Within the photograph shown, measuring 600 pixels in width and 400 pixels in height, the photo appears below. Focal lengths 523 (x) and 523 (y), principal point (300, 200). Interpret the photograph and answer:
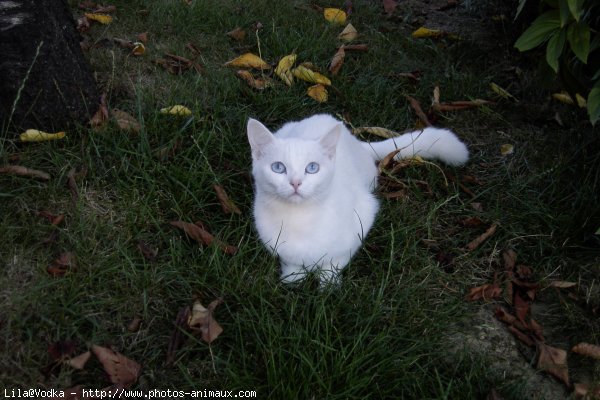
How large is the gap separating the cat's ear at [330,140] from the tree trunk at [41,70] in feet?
4.28

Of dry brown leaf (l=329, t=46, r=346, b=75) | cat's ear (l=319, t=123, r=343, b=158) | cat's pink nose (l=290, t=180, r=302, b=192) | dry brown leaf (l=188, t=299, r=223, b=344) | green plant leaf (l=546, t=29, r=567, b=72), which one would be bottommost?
dry brown leaf (l=188, t=299, r=223, b=344)

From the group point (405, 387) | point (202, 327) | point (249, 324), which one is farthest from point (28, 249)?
point (405, 387)

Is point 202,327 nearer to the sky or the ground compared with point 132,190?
nearer to the ground

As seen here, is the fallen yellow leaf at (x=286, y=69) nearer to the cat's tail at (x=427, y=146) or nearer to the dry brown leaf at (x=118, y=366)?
the cat's tail at (x=427, y=146)

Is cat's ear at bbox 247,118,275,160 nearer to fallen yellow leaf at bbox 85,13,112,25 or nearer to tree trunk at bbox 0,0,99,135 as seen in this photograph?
tree trunk at bbox 0,0,99,135

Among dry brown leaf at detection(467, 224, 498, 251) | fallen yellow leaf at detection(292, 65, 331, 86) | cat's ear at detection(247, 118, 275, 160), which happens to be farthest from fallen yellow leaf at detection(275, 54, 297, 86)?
dry brown leaf at detection(467, 224, 498, 251)

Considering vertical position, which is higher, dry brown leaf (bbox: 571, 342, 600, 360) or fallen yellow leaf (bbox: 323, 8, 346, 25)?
fallen yellow leaf (bbox: 323, 8, 346, 25)

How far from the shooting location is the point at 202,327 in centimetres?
199

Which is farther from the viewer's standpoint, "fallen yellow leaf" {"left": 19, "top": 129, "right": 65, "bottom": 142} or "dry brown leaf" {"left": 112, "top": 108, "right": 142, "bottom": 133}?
"dry brown leaf" {"left": 112, "top": 108, "right": 142, "bottom": 133}

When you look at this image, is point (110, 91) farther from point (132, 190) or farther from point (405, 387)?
point (405, 387)

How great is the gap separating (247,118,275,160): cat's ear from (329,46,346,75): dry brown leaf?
148cm

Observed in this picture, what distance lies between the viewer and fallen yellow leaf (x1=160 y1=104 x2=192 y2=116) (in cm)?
286

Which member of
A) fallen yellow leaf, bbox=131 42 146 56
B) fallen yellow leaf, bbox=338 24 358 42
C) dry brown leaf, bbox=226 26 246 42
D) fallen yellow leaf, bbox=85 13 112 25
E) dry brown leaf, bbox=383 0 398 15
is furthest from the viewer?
dry brown leaf, bbox=383 0 398 15

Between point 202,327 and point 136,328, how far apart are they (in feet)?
0.86
